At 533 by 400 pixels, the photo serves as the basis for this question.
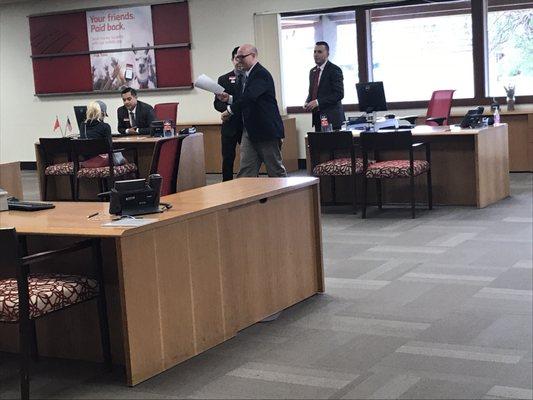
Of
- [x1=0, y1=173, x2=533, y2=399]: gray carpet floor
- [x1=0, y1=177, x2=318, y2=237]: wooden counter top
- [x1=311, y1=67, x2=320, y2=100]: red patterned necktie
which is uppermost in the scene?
[x1=311, y1=67, x2=320, y2=100]: red patterned necktie

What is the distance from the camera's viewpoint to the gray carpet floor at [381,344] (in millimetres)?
3990

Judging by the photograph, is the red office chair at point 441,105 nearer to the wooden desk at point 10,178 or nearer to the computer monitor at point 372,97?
the computer monitor at point 372,97

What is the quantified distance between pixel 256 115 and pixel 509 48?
4.83 m

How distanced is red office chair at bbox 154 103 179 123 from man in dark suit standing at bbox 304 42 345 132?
1.98m

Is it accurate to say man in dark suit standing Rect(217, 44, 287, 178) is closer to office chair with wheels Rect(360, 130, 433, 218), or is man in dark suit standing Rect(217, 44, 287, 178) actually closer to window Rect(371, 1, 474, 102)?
office chair with wheels Rect(360, 130, 433, 218)

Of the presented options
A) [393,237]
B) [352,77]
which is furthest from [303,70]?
[393,237]

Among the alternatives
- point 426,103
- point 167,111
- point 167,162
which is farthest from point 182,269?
point 426,103

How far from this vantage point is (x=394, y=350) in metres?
4.45

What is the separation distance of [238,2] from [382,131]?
4.78 meters

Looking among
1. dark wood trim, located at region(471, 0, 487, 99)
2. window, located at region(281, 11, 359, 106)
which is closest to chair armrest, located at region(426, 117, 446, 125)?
dark wood trim, located at region(471, 0, 487, 99)

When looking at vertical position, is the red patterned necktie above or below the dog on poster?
below

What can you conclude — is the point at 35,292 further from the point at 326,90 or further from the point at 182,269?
the point at 326,90

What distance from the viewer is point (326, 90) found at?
9.57m

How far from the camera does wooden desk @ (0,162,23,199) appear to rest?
779cm
